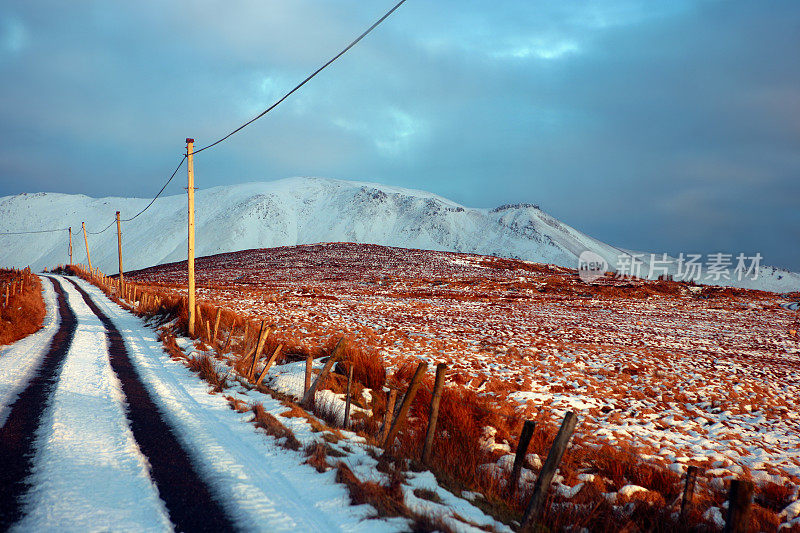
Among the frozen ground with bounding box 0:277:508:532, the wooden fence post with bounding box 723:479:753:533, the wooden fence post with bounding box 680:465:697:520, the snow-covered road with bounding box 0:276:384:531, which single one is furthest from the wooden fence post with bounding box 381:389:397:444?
the wooden fence post with bounding box 723:479:753:533

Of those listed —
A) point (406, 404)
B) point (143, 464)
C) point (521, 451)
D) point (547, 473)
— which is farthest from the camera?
point (406, 404)

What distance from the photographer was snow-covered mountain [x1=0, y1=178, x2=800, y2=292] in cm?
13875

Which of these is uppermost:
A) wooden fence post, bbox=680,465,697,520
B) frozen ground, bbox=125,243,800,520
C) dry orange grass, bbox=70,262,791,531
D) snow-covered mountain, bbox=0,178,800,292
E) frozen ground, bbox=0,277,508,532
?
snow-covered mountain, bbox=0,178,800,292

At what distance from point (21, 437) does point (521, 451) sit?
8045 mm

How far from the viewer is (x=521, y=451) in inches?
223

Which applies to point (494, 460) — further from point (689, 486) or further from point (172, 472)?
point (172, 472)

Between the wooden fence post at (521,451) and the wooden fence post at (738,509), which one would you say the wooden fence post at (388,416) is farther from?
the wooden fence post at (738,509)

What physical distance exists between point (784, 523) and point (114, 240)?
175m

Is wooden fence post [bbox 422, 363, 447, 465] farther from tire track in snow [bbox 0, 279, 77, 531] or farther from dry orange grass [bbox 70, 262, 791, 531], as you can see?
tire track in snow [bbox 0, 279, 77, 531]

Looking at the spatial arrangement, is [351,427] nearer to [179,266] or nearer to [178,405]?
[178,405]

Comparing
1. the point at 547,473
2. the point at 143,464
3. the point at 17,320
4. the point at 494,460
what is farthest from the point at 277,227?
the point at 547,473

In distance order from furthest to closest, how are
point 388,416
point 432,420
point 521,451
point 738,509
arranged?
point 388,416, point 432,420, point 521,451, point 738,509

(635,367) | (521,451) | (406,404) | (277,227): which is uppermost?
(277,227)

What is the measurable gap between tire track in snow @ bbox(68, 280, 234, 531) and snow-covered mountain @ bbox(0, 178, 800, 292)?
13695 centimetres
